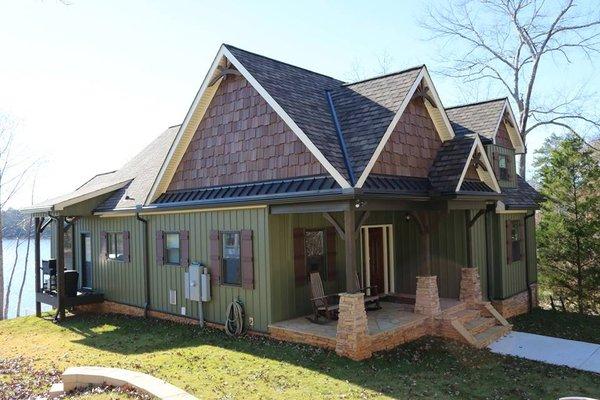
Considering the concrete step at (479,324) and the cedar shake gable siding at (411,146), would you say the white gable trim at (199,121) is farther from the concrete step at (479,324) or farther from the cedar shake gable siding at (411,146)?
the concrete step at (479,324)

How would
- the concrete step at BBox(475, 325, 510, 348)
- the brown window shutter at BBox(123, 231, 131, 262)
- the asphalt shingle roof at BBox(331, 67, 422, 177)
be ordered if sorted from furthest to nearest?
the brown window shutter at BBox(123, 231, 131, 262)
the concrete step at BBox(475, 325, 510, 348)
the asphalt shingle roof at BBox(331, 67, 422, 177)

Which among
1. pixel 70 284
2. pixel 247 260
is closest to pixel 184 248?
pixel 247 260

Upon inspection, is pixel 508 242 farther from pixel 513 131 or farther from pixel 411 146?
pixel 411 146

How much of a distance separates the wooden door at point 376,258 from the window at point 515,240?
421cm

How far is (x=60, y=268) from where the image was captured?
44.3 ft

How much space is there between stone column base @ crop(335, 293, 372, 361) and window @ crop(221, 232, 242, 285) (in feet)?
9.61

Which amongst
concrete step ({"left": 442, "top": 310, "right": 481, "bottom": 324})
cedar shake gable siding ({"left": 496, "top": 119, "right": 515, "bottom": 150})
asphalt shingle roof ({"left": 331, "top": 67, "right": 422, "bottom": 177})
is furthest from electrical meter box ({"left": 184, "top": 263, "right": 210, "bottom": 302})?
cedar shake gable siding ({"left": 496, "top": 119, "right": 515, "bottom": 150})

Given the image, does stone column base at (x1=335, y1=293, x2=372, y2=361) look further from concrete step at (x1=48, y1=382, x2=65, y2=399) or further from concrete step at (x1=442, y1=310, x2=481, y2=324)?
concrete step at (x1=48, y1=382, x2=65, y2=399)

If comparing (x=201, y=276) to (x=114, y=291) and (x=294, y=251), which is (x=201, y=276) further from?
(x=114, y=291)

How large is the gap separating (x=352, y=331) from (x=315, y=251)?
112 inches

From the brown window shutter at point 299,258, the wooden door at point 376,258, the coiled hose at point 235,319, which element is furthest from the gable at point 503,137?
the coiled hose at point 235,319

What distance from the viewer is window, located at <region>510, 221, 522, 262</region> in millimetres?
14031

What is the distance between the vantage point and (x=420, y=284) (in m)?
10.3

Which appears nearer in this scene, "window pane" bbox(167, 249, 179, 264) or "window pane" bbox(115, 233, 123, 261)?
"window pane" bbox(167, 249, 179, 264)
